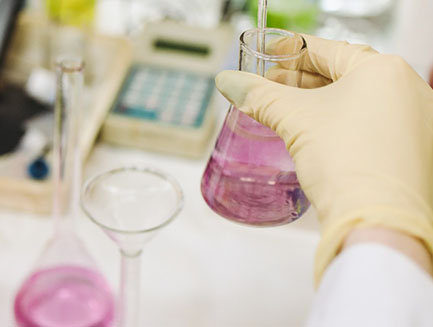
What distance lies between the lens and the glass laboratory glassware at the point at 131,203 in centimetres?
55

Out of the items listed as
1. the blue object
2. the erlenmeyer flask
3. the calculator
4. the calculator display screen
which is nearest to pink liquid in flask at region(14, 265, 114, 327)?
the erlenmeyer flask

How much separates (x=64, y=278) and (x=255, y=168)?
0.30 m

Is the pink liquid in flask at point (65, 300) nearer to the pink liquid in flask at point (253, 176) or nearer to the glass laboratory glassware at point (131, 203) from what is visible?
the glass laboratory glassware at point (131, 203)

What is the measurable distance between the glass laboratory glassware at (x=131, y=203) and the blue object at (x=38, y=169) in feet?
1.10

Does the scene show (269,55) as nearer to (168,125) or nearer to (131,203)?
(131,203)

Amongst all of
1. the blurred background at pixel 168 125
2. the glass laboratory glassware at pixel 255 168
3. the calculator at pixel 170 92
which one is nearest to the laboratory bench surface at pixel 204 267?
the blurred background at pixel 168 125

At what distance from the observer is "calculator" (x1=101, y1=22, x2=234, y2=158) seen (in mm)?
997

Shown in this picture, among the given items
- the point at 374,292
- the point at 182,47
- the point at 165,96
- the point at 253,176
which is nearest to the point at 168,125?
Answer: the point at 165,96

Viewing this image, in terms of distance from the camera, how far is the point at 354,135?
46 centimetres

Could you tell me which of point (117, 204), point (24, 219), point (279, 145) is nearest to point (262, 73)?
point (279, 145)

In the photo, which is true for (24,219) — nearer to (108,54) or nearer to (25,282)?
(25,282)

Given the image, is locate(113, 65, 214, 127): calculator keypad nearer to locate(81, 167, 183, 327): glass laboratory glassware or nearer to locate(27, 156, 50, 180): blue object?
locate(27, 156, 50, 180): blue object

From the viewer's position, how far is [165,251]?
87 centimetres

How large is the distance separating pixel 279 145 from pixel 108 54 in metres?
0.64
